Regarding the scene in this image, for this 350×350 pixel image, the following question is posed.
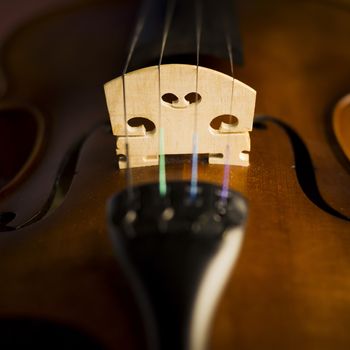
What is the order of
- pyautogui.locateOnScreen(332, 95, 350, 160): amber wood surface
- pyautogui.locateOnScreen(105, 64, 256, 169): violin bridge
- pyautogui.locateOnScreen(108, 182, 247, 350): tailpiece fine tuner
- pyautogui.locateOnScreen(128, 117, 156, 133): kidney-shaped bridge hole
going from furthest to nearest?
pyautogui.locateOnScreen(332, 95, 350, 160): amber wood surface, pyautogui.locateOnScreen(128, 117, 156, 133): kidney-shaped bridge hole, pyautogui.locateOnScreen(105, 64, 256, 169): violin bridge, pyautogui.locateOnScreen(108, 182, 247, 350): tailpiece fine tuner

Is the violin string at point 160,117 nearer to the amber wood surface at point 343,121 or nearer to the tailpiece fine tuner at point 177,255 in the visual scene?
the tailpiece fine tuner at point 177,255

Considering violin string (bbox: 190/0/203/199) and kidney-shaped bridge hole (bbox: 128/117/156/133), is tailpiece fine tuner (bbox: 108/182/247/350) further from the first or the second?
kidney-shaped bridge hole (bbox: 128/117/156/133)

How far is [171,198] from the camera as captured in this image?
50 centimetres

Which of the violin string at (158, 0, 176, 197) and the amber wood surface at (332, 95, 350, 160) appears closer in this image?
the violin string at (158, 0, 176, 197)

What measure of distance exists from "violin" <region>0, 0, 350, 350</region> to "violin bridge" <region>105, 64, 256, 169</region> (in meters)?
0.02

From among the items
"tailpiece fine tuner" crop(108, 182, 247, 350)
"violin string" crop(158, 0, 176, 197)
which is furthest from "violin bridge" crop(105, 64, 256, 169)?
"tailpiece fine tuner" crop(108, 182, 247, 350)

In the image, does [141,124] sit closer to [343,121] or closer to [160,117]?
[160,117]

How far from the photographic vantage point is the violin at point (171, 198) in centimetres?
43

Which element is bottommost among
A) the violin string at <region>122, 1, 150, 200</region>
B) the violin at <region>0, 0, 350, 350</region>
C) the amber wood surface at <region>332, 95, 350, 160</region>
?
the amber wood surface at <region>332, 95, 350, 160</region>

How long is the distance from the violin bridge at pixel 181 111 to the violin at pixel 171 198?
2cm

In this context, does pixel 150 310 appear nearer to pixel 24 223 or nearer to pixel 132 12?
pixel 24 223

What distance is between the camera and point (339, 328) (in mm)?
443

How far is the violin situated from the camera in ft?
1.42

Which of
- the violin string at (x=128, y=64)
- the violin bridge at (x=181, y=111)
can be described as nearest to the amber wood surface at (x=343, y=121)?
the violin bridge at (x=181, y=111)
